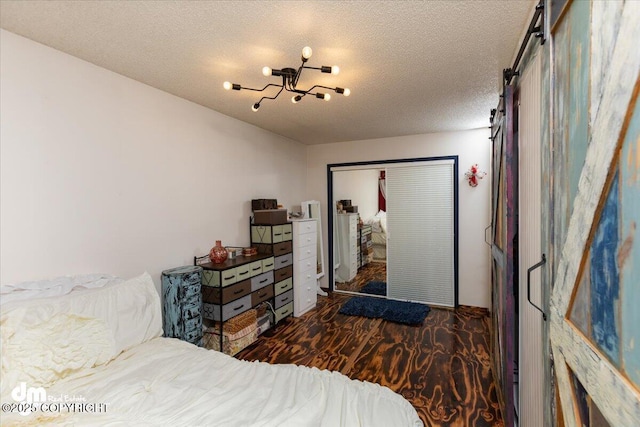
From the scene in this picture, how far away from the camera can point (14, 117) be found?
183 cm

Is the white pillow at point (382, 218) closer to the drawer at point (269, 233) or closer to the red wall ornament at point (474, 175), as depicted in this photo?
the red wall ornament at point (474, 175)

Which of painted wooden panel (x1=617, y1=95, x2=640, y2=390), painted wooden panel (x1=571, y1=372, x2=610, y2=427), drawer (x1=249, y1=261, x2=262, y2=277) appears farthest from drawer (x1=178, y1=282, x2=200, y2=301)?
painted wooden panel (x1=617, y1=95, x2=640, y2=390)

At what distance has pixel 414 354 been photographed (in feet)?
9.69

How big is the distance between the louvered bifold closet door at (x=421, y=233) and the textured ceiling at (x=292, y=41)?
1.56 m

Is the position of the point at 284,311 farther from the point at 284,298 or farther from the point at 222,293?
the point at 222,293

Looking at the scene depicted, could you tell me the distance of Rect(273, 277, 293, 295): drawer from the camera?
3.70 meters

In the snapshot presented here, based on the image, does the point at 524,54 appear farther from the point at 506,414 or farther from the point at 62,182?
the point at 62,182

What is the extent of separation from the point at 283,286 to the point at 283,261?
1.07 ft

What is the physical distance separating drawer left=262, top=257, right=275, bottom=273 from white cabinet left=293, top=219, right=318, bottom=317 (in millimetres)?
494

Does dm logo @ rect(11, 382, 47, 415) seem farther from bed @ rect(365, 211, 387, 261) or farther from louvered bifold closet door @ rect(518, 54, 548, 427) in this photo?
bed @ rect(365, 211, 387, 261)

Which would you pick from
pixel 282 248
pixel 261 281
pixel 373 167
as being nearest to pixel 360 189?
pixel 373 167

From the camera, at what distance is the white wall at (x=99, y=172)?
1.85 metres

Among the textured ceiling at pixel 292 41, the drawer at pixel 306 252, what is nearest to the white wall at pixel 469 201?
the textured ceiling at pixel 292 41

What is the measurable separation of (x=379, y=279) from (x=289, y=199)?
2443mm
